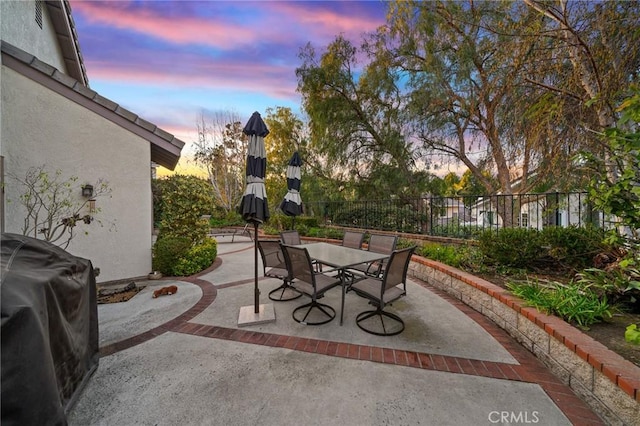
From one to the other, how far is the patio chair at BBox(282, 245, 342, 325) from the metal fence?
156 inches

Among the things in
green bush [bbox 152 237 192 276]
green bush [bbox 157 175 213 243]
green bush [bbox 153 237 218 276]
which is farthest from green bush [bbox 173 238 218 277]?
green bush [bbox 157 175 213 243]

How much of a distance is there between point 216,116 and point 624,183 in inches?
844

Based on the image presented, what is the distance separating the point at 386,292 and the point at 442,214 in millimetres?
4750

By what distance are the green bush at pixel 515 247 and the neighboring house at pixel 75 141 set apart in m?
7.70

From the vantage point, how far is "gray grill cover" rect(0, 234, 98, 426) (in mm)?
1419

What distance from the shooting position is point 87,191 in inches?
201

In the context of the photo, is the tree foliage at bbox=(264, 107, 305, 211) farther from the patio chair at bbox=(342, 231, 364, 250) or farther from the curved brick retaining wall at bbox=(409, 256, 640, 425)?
the curved brick retaining wall at bbox=(409, 256, 640, 425)

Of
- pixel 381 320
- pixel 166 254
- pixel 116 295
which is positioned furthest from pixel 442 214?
pixel 116 295

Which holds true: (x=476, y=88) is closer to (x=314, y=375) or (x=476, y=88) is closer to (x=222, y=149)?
(x=314, y=375)

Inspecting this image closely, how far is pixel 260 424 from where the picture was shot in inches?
76.9

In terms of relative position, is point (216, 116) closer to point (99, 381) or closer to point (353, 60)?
point (353, 60)

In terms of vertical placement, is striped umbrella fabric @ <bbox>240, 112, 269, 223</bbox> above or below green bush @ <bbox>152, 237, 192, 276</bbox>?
above

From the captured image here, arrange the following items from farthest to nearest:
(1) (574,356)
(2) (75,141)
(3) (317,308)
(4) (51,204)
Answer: (2) (75,141)
(4) (51,204)
(3) (317,308)
(1) (574,356)

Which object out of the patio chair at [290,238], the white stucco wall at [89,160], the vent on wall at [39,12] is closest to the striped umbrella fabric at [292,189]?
the patio chair at [290,238]
